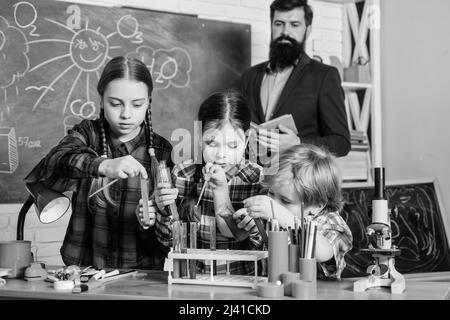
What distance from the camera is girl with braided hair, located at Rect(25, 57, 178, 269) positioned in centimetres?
194

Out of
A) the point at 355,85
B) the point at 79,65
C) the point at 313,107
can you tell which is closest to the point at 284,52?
the point at 313,107

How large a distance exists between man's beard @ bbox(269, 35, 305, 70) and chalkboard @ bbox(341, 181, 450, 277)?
0.65 meters

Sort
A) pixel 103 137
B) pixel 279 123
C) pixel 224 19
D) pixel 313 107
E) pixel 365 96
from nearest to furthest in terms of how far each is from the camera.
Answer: pixel 103 137, pixel 279 123, pixel 313 107, pixel 224 19, pixel 365 96

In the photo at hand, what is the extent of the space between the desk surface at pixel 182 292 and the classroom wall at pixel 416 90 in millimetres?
1713

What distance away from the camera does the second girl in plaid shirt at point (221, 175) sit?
178cm

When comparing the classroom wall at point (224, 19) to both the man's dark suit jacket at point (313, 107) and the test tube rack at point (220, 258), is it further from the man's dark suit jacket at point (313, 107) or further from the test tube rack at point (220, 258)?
the test tube rack at point (220, 258)

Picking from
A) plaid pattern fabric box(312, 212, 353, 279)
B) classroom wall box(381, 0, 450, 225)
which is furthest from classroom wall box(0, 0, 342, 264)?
plaid pattern fabric box(312, 212, 353, 279)

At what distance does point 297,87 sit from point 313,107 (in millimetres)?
115

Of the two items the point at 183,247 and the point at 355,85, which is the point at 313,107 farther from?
the point at 183,247

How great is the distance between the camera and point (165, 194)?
1688mm

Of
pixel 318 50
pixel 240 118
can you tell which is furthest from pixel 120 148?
pixel 318 50

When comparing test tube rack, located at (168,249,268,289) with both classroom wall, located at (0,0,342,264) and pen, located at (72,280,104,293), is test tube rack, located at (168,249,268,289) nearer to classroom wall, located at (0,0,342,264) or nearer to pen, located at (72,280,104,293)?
pen, located at (72,280,104,293)

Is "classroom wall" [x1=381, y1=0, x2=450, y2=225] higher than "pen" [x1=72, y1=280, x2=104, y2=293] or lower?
higher

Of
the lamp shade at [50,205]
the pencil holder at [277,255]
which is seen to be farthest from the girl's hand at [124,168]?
the pencil holder at [277,255]
